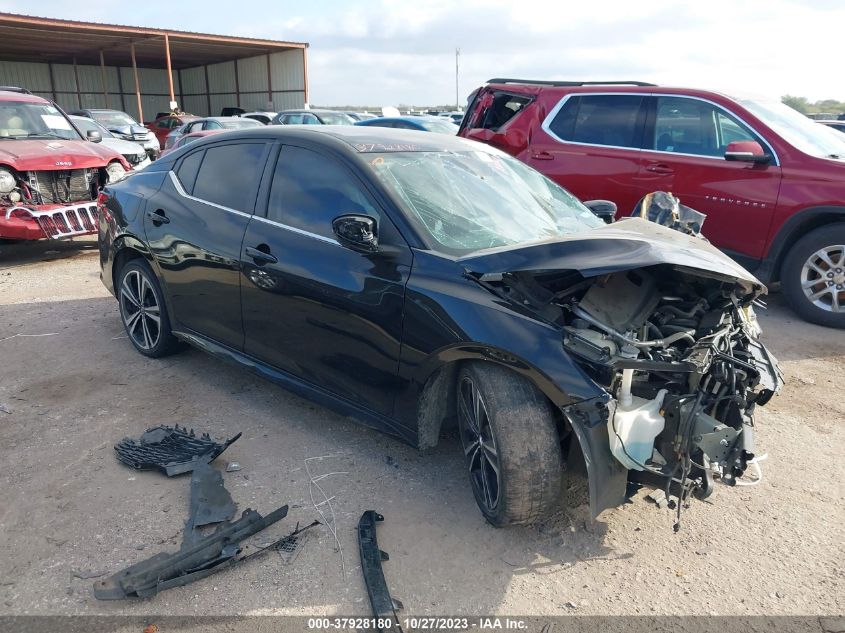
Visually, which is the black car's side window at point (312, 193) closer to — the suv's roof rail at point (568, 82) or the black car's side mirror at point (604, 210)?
the black car's side mirror at point (604, 210)

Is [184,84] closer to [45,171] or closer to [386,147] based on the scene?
[45,171]

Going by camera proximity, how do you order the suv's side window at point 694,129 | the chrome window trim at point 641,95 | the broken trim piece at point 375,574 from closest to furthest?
the broken trim piece at point 375,574 < the chrome window trim at point 641,95 < the suv's side window at point 694,129

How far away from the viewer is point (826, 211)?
5.60 m

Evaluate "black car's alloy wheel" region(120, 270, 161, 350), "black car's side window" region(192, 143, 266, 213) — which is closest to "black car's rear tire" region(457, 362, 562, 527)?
"black car's side window" region(192, 143, 266, 213)

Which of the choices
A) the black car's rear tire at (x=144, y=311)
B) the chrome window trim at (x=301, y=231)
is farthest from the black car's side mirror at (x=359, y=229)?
the black car's rear tire at (x=144, y=311)

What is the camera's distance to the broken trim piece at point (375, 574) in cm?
244

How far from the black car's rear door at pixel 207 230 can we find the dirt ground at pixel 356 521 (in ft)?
1.87

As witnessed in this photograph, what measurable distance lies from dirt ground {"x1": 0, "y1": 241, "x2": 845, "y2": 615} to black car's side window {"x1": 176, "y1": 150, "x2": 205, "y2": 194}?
1342 mm

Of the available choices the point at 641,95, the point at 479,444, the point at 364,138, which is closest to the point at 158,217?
the point at 364,138

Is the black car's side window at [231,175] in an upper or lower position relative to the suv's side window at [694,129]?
lower

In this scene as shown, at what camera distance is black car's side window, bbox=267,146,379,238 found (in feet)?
11.3

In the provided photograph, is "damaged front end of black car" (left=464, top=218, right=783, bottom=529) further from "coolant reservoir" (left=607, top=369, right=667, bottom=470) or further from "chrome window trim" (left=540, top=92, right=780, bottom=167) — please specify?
"chrome window trim" (left=540, top=92, right=780, bottom=167)

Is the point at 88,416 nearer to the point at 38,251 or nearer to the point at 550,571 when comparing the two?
the point at 550,571

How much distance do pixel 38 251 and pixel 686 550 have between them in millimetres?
8965
